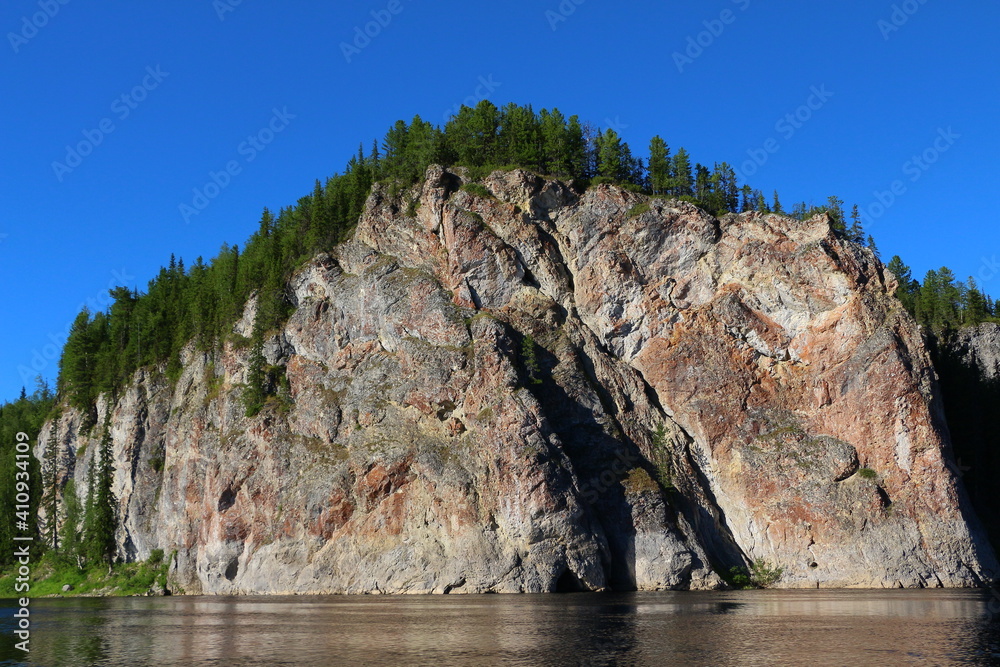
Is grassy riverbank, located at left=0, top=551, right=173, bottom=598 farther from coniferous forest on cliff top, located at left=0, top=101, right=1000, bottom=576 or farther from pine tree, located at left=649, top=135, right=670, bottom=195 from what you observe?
pine tree, located at left=649, top=135, right=670, bottom=195

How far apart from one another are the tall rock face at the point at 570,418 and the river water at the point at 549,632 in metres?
8.35

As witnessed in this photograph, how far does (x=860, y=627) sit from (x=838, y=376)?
41.8 m

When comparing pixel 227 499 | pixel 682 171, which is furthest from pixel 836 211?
pixel 227 499

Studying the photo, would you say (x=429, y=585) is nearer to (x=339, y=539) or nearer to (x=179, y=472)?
(x=339, y=539)

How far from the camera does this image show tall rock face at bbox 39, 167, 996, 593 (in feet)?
230

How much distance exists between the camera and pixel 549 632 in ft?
129

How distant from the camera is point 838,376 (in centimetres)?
7762

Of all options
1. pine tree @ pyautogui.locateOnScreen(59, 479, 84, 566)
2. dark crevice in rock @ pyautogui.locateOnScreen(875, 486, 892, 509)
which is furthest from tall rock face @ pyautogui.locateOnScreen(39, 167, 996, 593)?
pine tree @ pyautogui.locateOnScreen(59, 479, 84, 566)

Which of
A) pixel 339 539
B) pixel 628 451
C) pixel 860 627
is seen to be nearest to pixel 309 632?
pixel 860 627

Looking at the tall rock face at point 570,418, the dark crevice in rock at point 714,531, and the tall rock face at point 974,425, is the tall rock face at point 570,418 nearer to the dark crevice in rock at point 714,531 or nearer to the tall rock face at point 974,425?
the dark crevice in rock at point 714,531

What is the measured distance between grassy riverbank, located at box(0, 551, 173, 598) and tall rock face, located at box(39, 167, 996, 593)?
14.2ft

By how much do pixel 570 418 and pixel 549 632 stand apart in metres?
38.9

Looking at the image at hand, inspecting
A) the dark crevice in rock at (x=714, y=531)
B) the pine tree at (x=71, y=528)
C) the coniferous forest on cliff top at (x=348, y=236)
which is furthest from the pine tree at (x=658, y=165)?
the pine tree at (x=71, y=528)

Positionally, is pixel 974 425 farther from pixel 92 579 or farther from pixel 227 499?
pixel 92 579
